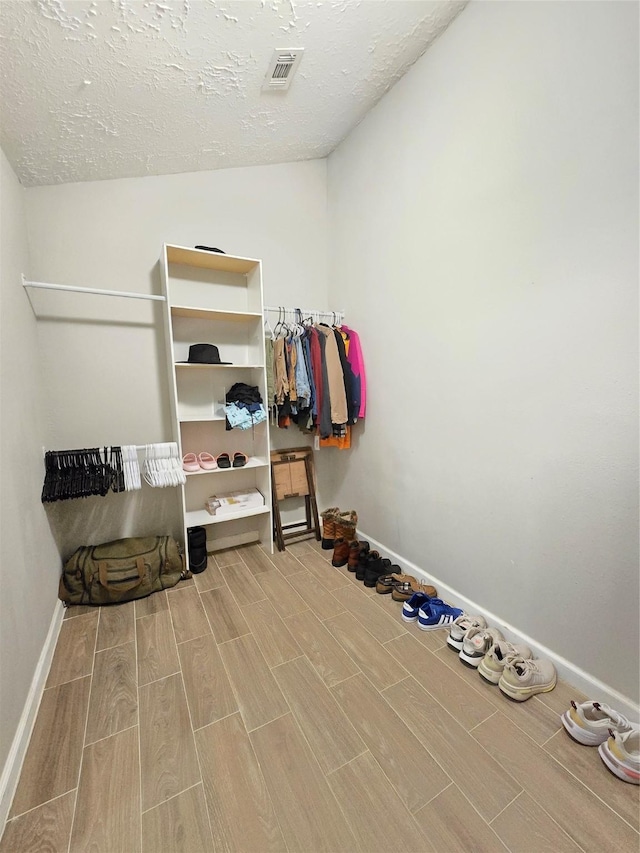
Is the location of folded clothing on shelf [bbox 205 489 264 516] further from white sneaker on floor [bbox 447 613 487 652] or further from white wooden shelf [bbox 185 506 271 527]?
white sneaker on floor [bbox 447 613 487 652]

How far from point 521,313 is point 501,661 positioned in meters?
1.53

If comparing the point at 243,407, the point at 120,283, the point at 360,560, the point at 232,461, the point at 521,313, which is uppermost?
the point at 120,283

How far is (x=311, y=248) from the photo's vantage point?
2773 millimetres

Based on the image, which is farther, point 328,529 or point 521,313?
point 328,529

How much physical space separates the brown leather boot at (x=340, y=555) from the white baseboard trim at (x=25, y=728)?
1.60 meters

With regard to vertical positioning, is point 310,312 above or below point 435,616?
above

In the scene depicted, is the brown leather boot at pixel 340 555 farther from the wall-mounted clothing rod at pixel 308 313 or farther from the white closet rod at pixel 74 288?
the white closet rod at pixel 74 288

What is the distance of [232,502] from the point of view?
250cm

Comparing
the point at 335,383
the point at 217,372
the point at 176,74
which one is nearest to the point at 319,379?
the point at 335,383

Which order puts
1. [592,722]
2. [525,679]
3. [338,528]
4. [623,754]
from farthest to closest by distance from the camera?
[338,528] → [525,679] → [592,722] → [623,754]

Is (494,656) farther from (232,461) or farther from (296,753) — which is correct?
(232,461)

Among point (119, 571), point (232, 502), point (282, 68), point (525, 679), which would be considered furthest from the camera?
point (232, 502)

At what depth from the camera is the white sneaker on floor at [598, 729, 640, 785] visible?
1.09 meters

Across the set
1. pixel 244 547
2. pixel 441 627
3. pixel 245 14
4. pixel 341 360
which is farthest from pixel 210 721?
pixel 245 14
